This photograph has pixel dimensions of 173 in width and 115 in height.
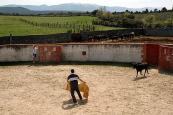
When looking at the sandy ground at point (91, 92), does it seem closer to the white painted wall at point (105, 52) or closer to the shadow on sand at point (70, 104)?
the shadow on sand at point (70, 104)

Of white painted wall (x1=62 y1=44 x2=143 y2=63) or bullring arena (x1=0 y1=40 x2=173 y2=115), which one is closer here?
bullring arena (x1=0 y1=40 x2=173 y2=115)

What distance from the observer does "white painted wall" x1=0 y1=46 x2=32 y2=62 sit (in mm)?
27047

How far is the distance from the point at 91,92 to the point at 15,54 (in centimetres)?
1041

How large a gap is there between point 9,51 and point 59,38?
8547 mm

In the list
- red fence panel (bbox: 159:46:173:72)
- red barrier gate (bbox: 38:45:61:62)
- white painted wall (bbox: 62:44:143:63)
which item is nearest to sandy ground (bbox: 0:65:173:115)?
red fence panel (bbox: 159:46:173:72)

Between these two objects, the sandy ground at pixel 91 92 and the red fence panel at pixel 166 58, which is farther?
the red fence panel at pixel 166 58

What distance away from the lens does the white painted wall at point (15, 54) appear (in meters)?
27.0

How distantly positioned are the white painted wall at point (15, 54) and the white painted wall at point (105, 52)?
2465 millimetres

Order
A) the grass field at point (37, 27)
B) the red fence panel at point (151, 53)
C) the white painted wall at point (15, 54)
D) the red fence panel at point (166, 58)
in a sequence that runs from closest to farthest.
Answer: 1. the red fence panel at point (166, 58)
2. the red fence panel at point (151, 53)
3. the white painted wall at point (15, 54)
4. the grass field at point (37, 27)

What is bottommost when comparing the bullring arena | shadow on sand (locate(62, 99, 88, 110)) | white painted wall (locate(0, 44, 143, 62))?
shadow on sand (locate(62, 99, 88, 110))

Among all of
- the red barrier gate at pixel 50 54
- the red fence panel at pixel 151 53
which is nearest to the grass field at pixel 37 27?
the red barrier gate at pixel 50 54

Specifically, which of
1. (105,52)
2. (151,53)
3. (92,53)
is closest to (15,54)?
(92,53)

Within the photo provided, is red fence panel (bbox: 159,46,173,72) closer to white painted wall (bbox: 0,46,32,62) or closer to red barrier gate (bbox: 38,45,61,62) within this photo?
red barrier gate (bbox: 38,45,61,62)

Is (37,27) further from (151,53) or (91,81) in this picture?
(91,81)
